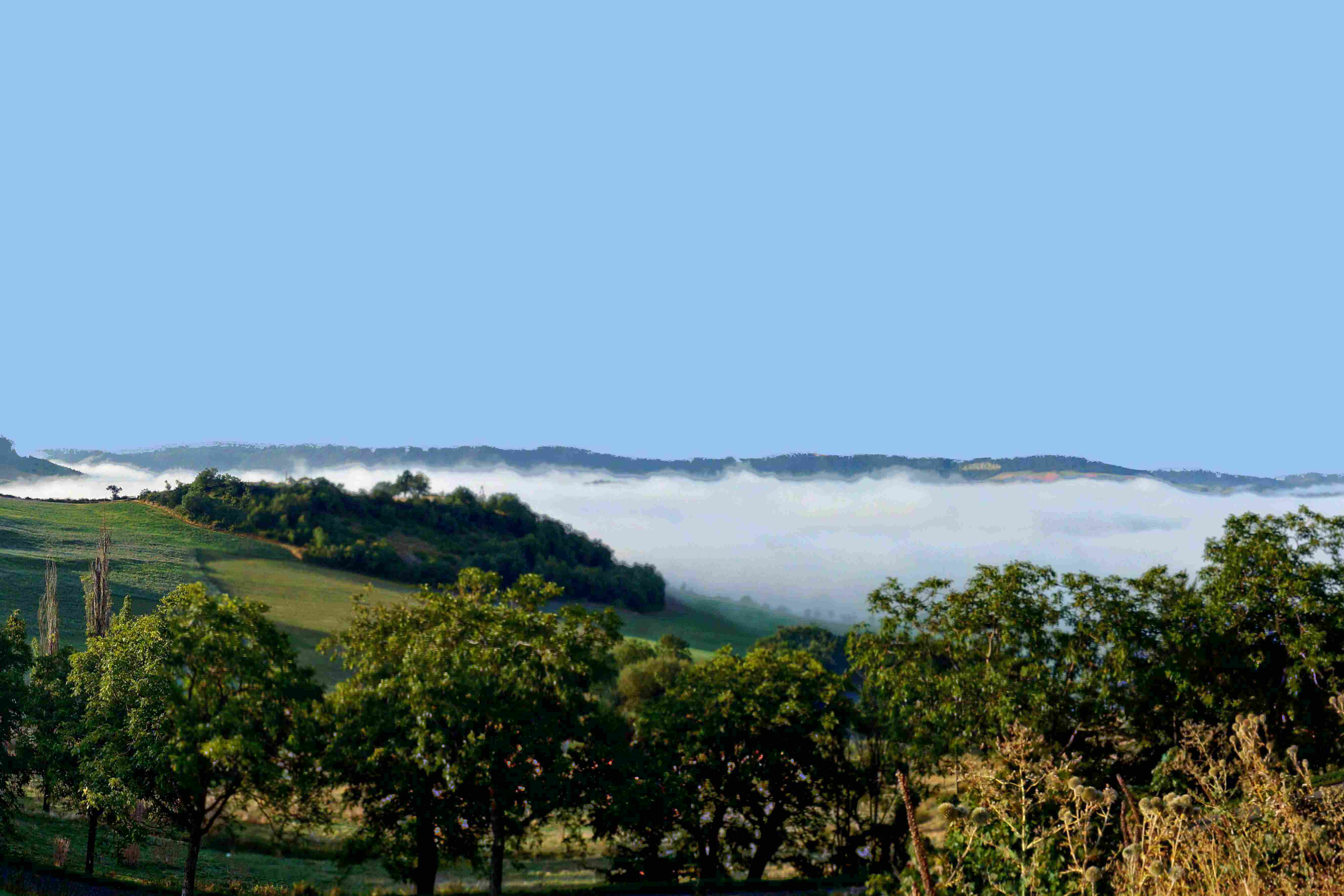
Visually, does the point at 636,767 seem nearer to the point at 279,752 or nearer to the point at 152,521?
the point at 279,752

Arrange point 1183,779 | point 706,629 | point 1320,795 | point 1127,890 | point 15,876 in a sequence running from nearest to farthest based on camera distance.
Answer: point 1127,890 < point 1320,795 < point 1183,779 < point 15,876 < point 706,629

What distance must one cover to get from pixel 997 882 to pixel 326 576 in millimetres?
88051

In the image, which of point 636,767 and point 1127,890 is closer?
point 1127,890

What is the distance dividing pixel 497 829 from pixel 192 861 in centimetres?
717

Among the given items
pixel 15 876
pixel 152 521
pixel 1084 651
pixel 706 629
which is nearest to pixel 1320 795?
pixel 1084 651

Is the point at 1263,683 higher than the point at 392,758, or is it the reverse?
the point at 1263,683

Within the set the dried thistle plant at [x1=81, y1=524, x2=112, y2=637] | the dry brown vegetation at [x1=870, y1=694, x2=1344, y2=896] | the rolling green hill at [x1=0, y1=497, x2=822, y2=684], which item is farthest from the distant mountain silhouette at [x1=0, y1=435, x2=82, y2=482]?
the dry brown vegetation at [x1=870, y1=694, x2=1344, y2=896]

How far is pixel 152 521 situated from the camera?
300ft

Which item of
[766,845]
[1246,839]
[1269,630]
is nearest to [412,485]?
[766,845]

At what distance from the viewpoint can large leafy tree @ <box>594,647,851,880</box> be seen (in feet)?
99.4

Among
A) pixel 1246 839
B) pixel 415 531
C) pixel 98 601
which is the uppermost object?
pixel 1246 839

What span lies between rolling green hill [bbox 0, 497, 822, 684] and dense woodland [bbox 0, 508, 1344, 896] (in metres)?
37.5

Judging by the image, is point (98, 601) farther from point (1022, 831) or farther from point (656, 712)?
point (1022, 831)

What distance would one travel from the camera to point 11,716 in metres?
26.6
